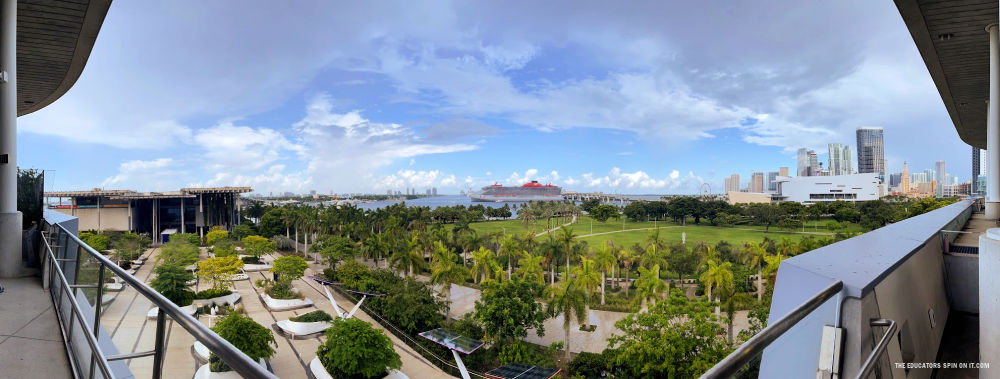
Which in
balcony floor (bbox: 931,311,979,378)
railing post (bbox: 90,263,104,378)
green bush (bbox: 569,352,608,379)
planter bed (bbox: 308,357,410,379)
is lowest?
green bush (bbox: 569,352,608,379)

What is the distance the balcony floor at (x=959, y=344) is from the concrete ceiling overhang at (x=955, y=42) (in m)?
4.83

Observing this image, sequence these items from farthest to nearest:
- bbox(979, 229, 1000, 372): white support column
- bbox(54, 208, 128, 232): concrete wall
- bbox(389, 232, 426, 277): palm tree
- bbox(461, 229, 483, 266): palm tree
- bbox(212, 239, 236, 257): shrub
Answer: bbox(54, 208, 128, 232): concrete wall, bbox(461, 229, 483, 266): palm tree, bbox(212, 239, 236, 257): shrub, bbox(389, 232, 426, 277): palm tree, bbox(979, 229, 1000, 372): white support column

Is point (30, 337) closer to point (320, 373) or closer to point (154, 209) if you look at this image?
point (320, 373)

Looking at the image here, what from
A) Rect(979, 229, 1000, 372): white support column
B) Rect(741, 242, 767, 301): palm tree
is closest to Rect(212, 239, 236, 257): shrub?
Rect(741, 242, 767, 301): palm tree

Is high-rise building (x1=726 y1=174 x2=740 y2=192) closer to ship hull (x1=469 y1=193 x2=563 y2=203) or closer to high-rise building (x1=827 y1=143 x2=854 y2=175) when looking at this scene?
high-rise building (x1=827 y1=143 x2=854 y2=175)

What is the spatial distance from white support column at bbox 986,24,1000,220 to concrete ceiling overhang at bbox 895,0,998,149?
25 centimetres

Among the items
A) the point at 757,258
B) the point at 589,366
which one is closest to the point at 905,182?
the point at 757,258

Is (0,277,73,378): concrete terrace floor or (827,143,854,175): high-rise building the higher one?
(827,143,854,175): high-rise building

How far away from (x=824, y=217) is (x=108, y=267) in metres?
73.2

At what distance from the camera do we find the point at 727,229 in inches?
2104

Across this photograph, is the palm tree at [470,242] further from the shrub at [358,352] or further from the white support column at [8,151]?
the white support column at [8,151]

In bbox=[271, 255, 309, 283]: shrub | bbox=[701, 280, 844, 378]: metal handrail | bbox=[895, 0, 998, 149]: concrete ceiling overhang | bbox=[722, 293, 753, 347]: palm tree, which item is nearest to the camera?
bbox=[701, 280, 844, 378]: metal handrail

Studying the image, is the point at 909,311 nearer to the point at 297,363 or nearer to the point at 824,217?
the point at 297,363

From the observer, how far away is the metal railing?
2.63 feet
